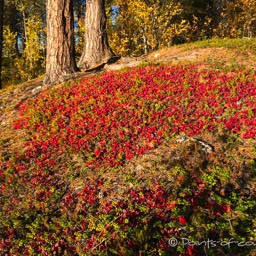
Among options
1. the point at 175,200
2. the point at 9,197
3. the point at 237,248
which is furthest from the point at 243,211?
the point at 9,197

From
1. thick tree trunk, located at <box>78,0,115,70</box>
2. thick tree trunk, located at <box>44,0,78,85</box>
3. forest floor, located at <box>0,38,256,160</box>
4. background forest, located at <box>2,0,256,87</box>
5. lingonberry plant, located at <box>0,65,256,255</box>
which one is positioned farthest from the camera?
background forest, located at <box>2,0,256,87</box>

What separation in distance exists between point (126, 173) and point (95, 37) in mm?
10427

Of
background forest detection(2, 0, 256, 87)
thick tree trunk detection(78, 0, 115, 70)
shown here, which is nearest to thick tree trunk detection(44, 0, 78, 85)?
thick tree trunk detection(78, 0, 115, 70)

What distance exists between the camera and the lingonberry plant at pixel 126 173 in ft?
15.4

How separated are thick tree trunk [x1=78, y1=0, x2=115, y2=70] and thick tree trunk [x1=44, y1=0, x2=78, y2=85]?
7.21 ft

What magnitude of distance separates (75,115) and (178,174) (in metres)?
4.46

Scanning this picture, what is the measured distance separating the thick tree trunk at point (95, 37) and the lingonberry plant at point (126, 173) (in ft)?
13.5

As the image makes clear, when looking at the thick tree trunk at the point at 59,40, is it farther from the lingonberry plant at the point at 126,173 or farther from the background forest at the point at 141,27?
the background forest at the point at 141,27

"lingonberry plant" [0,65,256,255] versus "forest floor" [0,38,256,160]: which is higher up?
"forest floor" [0,38,256,160]

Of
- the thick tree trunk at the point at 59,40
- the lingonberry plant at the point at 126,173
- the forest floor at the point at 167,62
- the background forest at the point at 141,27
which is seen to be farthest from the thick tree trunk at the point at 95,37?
the background forest at the point at 141,27

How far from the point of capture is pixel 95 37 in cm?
1449

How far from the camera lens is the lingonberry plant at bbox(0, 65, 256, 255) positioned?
185 inches

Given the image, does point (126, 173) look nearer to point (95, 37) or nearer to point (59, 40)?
point (59, 40)

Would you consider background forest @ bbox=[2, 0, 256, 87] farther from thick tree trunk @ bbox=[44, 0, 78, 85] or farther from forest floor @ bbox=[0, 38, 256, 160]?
thick tree trunk @ bbox=[44, 0, 78, 85]
